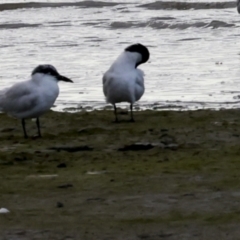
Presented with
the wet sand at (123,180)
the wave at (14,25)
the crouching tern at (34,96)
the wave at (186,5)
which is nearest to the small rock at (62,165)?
the wet sand at (123,180)

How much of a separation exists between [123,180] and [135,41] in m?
13.1

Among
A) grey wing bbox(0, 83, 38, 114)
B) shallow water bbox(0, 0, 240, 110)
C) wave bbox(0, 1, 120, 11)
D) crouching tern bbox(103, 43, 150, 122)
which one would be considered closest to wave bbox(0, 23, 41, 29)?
shallow water bbox(0, 0, 240, 110)

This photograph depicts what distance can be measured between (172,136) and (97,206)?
3039mm

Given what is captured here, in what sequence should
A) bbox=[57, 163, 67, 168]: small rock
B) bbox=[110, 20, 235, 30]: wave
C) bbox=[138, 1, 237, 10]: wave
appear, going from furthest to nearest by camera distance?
bbox=[138, 1, 237, 10]: wave
bbox=[110, 20, 235, 30]: wave
bbox=[57, 163, 67, 168]: small rock

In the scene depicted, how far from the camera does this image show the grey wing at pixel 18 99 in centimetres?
852

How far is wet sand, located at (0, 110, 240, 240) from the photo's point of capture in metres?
4.97

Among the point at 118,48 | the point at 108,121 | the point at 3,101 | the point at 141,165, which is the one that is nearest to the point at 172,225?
the point at 141,165

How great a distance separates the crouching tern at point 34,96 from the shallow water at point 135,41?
243 centimetres

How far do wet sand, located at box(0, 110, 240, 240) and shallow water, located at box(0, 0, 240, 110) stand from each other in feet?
7.23

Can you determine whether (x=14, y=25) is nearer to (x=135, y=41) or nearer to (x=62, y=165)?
(x=135, y=41)

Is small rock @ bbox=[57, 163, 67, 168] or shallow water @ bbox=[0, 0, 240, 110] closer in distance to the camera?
small rock @ bbox=[57, 163, 67, 168]

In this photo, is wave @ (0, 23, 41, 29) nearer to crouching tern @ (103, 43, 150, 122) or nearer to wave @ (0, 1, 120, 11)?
wave @ (0, 1, 120, 11)

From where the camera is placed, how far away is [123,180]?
6.15 meters

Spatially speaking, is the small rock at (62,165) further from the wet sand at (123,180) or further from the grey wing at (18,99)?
the grey wing at (18,99)
